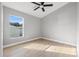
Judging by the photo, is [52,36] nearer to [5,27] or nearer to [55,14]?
[55,14]

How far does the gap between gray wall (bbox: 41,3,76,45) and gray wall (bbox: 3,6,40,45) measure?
0.70 m

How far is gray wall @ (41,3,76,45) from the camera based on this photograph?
163 inches

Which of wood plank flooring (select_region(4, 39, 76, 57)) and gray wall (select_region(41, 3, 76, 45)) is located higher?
gray wall (select_region(41, 3, 76, 45))

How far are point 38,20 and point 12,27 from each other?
119 inches

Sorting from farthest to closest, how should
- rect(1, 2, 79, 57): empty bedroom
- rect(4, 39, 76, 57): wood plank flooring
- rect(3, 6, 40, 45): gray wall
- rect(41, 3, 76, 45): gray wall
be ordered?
rect(41, 3, 76, 45): gray wall → rect(1, 2, 79, 57): empty bedroom → rect(3, 6, 40, 45): gray wall → rect(4, 39, 76, 57): wood plank flooring

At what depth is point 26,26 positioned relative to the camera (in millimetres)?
4688

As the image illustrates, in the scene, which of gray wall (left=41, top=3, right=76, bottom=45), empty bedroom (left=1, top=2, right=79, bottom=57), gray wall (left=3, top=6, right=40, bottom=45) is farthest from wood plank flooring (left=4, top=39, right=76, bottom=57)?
gray wall (left=41, top=3, right=76, bottom=45)

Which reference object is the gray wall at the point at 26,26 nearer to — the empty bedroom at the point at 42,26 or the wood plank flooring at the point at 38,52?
the empty bedroom at the point at 42,26

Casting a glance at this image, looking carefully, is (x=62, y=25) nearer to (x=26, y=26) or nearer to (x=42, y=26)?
(x=42, y=26)

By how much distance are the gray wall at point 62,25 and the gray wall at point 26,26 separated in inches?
27.5

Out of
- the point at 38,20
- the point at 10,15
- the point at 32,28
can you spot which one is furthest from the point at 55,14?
the point at 10,15

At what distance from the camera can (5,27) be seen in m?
2.92

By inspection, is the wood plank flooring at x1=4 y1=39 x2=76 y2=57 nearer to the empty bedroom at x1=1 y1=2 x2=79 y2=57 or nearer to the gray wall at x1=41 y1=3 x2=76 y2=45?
the empty bedroom at x1=1 y1=2 x2=79 y2=57

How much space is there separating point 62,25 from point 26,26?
2100 mm
